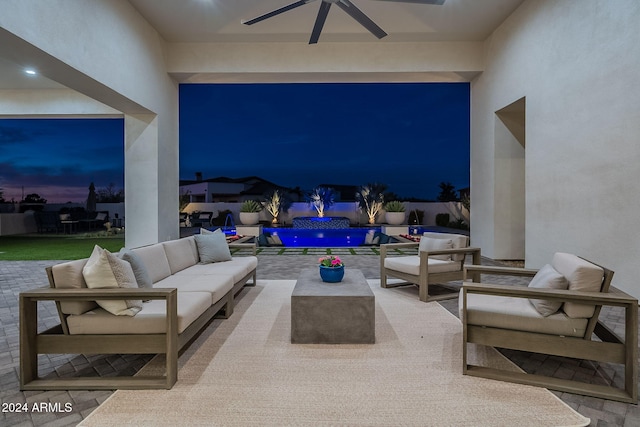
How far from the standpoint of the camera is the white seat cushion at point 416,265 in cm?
417

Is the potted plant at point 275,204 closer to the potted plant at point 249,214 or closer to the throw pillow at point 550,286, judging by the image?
the potted plant at point 249,214

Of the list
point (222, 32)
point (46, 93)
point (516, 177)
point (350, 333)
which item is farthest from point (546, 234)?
point (46, 93)

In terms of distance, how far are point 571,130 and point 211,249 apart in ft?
17.7

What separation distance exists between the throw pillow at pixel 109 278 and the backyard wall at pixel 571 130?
5218 mm

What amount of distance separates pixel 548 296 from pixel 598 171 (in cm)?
326

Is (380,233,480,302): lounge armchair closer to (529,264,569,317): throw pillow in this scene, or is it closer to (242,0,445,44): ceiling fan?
(529,264,569,317): throw pillow

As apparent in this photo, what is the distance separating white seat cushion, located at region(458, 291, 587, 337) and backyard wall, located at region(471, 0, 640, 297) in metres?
2.52

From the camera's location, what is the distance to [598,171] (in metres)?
4.40

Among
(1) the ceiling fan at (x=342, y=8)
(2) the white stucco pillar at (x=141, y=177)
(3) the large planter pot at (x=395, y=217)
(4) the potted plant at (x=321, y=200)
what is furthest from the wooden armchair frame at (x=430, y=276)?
(4) the potted plant at (x=321, y=200)

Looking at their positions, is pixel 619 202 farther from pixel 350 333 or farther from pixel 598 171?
pixel 350 333

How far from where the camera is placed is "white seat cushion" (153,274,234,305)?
3.03 metres

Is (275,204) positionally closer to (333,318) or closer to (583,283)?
(333,318)

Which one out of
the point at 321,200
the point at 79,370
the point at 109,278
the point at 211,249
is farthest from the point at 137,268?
the point at 321,200

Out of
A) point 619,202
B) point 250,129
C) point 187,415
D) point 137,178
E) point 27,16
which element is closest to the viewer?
point 187,415
